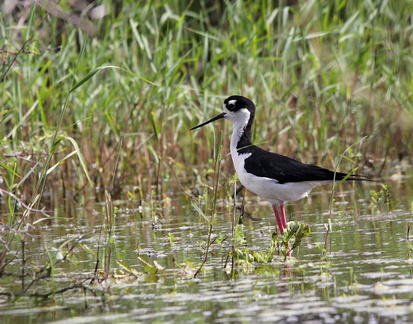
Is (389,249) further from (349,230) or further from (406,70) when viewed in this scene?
(406,70)

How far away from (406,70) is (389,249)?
5714 mm

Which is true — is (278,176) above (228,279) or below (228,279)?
above

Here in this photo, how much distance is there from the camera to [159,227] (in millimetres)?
7027

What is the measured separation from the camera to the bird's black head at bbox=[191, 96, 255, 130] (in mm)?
7355

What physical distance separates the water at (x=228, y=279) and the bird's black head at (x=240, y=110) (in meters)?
0.88

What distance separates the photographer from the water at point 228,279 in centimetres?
400

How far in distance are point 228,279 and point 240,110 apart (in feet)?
9.28

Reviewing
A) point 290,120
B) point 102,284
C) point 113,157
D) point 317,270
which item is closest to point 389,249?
point 317,270

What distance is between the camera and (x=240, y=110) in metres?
7.41

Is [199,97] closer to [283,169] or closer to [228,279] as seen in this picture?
[283,169]

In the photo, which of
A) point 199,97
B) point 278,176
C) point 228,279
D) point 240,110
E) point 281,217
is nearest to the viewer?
point 228,279

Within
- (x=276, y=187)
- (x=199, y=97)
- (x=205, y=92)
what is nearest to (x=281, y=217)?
(x=276, y=187)

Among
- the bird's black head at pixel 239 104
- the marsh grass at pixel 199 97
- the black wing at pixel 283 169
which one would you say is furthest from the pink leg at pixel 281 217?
the marsh grass at pixel 199 97

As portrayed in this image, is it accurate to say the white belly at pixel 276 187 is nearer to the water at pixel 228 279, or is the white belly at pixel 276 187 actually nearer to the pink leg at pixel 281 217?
the pink leg at pixel 281 217
